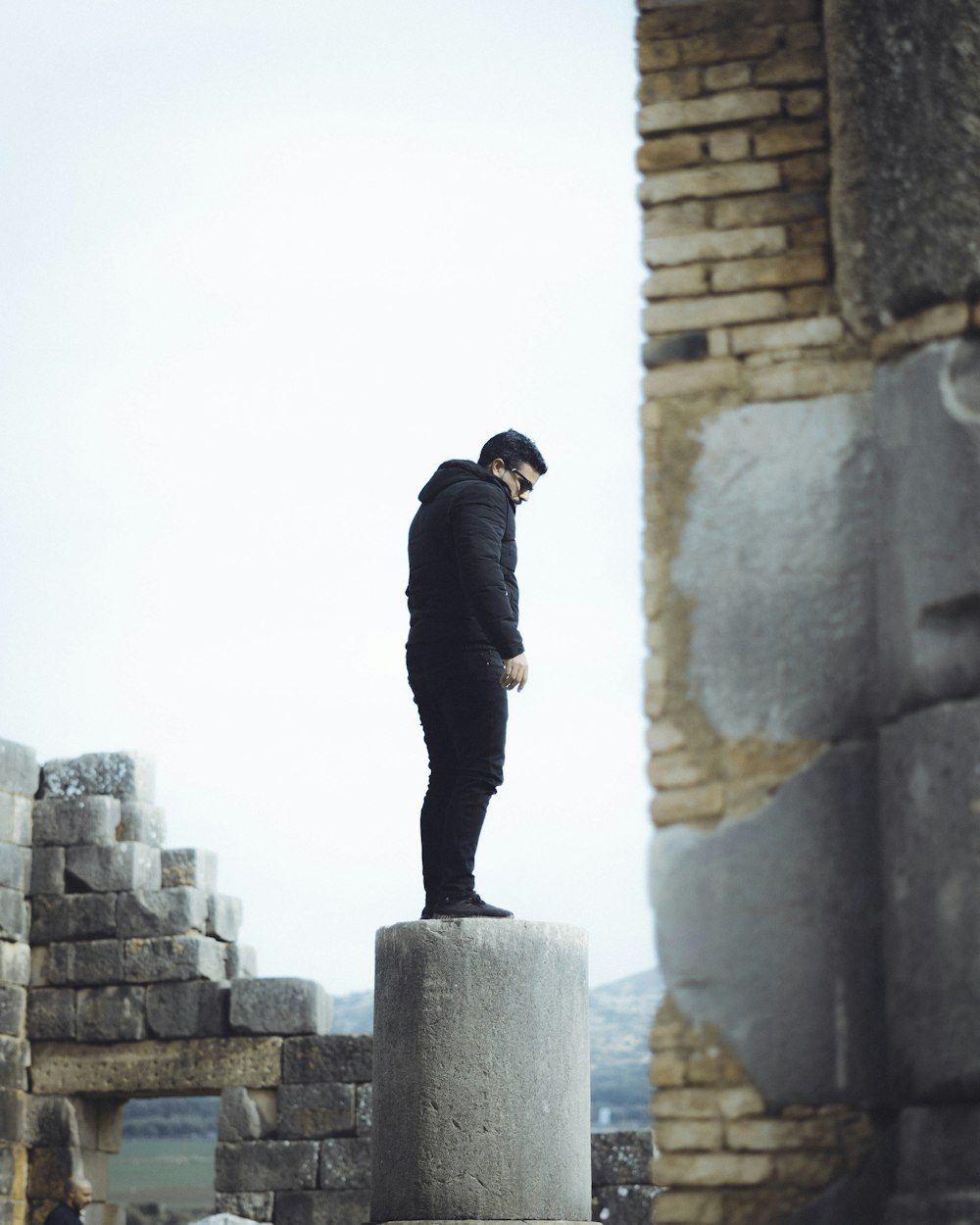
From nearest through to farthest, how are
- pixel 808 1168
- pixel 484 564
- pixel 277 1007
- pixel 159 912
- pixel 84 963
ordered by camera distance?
pixel 808 1168 < pixel 484 564 < pixel 277 1007 < pixel 159 912 < pixel 84 963

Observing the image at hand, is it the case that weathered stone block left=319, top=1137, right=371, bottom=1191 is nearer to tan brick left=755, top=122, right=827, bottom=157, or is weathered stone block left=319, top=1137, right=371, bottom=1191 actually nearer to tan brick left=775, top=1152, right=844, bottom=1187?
tan brick left=775, top=1152, right=844, bottom=1187

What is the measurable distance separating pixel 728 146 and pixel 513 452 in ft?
7.17

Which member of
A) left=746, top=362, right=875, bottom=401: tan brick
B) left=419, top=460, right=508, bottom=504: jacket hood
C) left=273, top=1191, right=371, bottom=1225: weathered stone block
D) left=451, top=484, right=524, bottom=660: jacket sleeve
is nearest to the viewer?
left=746, top=362, right=875, bottom=401: tan brick

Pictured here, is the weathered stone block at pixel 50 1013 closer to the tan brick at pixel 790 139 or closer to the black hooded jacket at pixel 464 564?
the black hooded jacket at pixel 464 564

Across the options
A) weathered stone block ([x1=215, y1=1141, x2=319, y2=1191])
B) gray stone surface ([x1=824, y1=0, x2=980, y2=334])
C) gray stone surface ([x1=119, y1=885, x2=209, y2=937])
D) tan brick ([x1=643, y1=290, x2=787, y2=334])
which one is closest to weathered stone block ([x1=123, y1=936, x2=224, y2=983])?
gray stone surface ([x1=119, y1=885, x2=209, y2=937])


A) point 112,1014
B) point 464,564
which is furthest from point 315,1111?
point 464,564

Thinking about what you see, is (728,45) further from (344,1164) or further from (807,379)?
(344,1164)

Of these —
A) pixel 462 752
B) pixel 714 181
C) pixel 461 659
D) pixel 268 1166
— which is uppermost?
pixel 714 181

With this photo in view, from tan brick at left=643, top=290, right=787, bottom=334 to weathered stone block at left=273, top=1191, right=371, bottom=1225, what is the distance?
764 cm

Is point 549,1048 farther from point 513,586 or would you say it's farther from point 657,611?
point 657,611

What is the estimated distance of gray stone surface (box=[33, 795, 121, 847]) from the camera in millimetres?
11680

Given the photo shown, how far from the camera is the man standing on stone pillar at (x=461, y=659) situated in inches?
239

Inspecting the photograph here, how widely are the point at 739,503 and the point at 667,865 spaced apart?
2.78 feet

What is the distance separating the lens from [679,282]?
4359 millimetres
